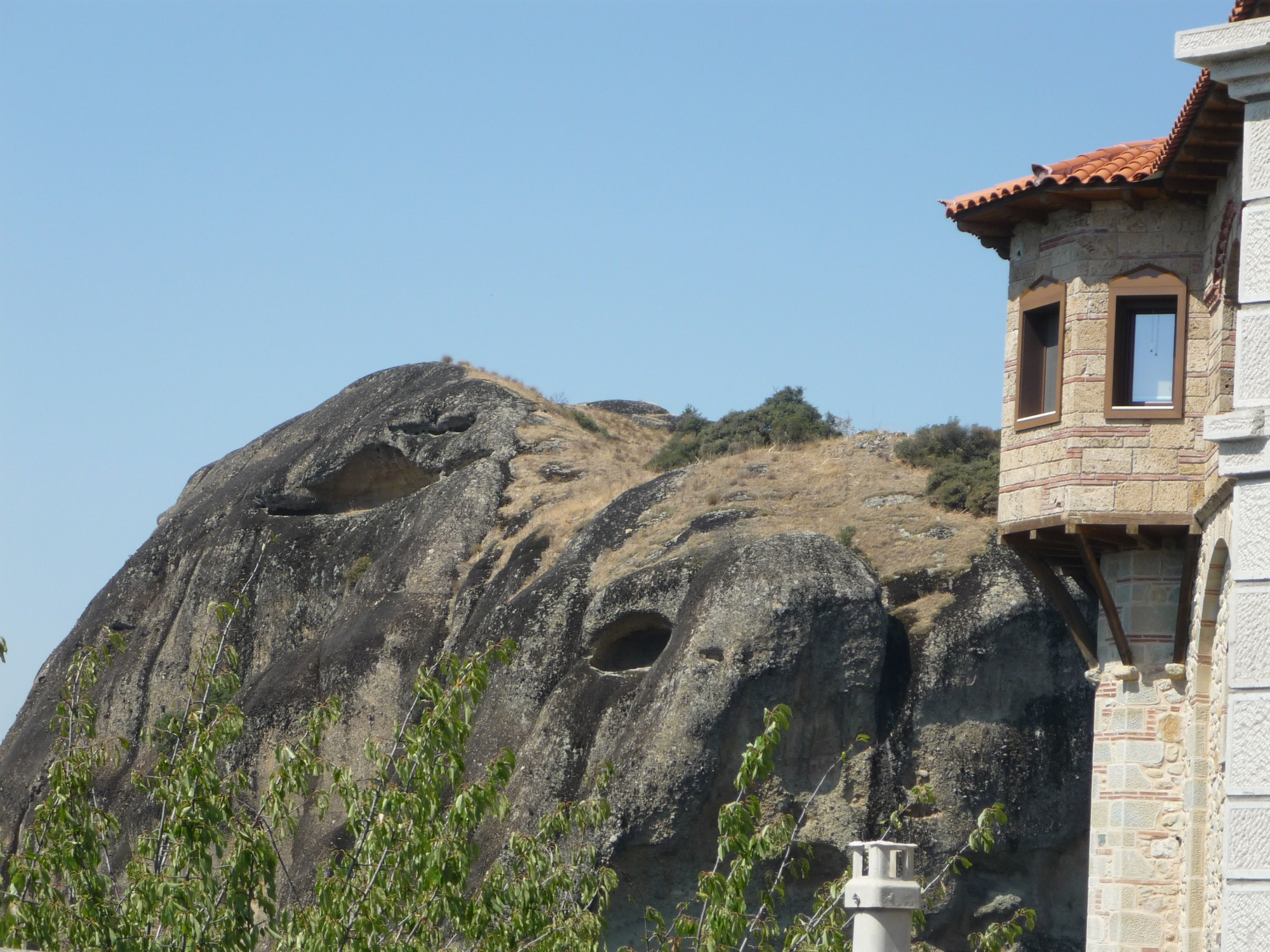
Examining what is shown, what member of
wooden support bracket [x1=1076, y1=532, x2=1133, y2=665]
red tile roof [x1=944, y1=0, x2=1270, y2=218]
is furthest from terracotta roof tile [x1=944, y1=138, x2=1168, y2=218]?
wooden support bracket [x1=1076, y1=532, x2=1133, y2=665]

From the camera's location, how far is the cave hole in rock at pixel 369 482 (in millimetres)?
39844

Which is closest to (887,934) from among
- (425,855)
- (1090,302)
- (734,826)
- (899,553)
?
(734,826)

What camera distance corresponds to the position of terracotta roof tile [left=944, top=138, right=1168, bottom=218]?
17.4 m

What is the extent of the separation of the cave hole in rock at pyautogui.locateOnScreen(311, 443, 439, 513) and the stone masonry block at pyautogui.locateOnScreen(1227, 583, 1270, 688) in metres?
31.1

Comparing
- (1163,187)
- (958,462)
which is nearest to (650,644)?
(958,462)

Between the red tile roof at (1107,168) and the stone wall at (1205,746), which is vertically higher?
the red tile roof at (1107,168)

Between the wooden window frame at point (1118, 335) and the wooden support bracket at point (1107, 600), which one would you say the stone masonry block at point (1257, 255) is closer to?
the wooden window frame at point (1118, 335)

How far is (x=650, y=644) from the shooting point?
28.6 m

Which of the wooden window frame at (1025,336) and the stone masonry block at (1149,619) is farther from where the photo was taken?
the wooden window frame at (1025,336)

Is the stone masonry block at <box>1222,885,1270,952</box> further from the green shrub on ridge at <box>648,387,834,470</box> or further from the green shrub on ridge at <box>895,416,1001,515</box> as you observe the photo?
the green shrub on ridge at <box>648,387,834,470</box>

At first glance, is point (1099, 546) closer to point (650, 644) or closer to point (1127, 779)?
point (1127, 779)

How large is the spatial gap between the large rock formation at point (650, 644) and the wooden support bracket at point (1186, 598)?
19.7ft

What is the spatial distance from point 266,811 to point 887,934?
16.6ft

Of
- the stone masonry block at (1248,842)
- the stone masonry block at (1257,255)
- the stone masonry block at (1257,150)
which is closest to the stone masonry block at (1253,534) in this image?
the stone masonry block at (1257,255)
